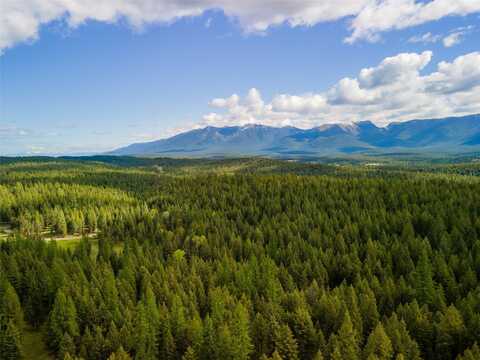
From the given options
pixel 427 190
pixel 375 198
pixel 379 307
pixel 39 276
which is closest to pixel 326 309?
pixel 379 307

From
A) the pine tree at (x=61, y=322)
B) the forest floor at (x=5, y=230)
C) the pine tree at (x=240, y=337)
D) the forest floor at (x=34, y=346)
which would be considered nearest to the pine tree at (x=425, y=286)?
the pine tree at (x=240, y=337)

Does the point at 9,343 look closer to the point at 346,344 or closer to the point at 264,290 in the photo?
the point at 264,290

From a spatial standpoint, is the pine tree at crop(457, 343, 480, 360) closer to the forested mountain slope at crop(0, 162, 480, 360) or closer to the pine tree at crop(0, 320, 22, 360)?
the forested mountain slope at crop(0, 162, 480, 360)

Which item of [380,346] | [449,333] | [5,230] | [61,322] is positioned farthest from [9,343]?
[5,230]

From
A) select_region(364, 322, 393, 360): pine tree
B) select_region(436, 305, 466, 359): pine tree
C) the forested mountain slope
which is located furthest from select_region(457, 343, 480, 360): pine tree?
select_region(364, 322, 393, 360): pine tree

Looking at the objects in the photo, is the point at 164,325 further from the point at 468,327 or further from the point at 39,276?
the point at 468,327
